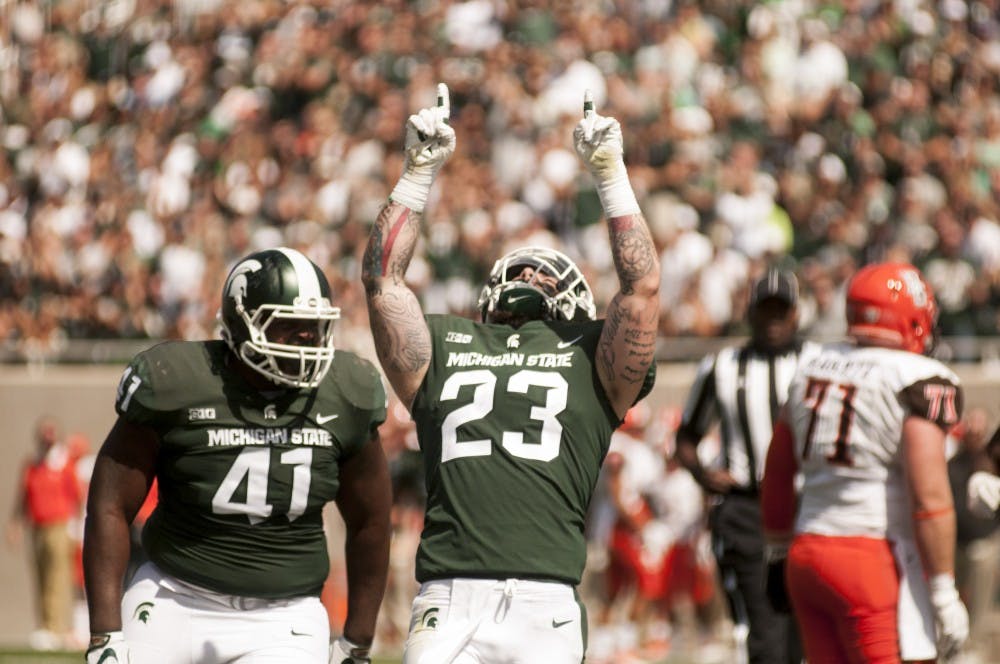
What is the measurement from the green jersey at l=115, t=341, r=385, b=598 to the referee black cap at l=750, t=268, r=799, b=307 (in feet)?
10.3

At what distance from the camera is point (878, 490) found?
5.66 metres

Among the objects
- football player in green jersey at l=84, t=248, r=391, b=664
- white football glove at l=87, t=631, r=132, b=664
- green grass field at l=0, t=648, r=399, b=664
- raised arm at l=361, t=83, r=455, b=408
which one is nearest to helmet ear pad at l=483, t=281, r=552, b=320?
raised arm at l=361, t=83, r=455, b=408

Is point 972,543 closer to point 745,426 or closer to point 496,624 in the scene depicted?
point 745,426

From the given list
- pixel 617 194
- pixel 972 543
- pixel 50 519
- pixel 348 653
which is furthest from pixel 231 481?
pixel 50 519

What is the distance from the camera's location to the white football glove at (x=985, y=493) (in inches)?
235

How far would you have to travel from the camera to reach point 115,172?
1836cm

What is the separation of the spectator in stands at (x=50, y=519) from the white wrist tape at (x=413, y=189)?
10.3 metres

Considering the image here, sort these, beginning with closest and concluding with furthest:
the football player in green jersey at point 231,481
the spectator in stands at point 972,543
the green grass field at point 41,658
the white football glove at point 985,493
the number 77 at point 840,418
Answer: the football player in green jersey at point 231,481
the number 77 at point 840,418
the white football glove at point 985,493
the spectator in stands at point 972,543
the green grass field at point 41,658

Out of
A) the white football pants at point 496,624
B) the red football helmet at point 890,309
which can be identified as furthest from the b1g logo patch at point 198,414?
the red football helmet at point 890,309

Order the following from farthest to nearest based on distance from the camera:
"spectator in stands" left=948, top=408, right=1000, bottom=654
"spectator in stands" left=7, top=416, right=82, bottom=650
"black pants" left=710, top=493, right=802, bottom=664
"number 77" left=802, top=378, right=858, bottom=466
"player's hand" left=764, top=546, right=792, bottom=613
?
"spectator in stands" left=7, top=416, right=82, bottom=650 → "spectator in stands" left=948, top=408, right=1000, bottom=654 → "black pants" left=710, top=493, right=802, bottom=664 → "player's hand" left=764, top=546, right=792, bottom=613 → "number 77" left=802, top=378, right=858, bottom=466

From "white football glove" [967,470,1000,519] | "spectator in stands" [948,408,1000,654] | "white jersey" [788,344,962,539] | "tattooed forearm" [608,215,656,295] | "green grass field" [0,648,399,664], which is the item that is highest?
"tattooed forearm" [608,215,656,295]

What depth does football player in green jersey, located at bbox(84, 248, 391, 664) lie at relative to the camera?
508 cm

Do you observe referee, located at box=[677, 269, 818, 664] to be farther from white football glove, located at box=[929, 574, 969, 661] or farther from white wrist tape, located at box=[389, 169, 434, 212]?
white wrist tape, located at box=[389, 169, 434, 212]

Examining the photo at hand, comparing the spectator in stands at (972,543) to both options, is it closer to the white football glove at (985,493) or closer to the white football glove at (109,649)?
the white football glove at (985,493)
